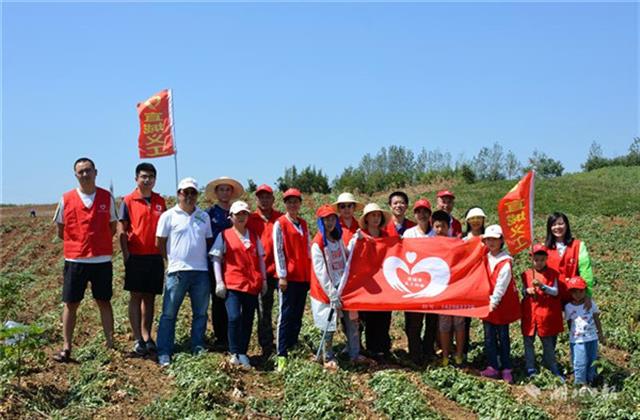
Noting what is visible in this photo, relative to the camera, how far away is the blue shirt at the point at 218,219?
7375 mm

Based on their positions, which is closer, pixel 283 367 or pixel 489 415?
pixel 489 415

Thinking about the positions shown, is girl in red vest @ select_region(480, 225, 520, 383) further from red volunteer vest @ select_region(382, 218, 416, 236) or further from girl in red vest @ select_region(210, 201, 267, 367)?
girl in red vest @ select_region(210, 201, 267, 367)

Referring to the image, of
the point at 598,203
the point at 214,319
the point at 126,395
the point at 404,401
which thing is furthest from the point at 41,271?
the point at 598,203

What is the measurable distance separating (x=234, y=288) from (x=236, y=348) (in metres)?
0.69

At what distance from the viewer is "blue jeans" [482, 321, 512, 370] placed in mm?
6777

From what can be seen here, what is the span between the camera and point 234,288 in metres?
6.88

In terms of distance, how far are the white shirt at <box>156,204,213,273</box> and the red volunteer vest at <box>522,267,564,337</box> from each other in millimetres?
3728

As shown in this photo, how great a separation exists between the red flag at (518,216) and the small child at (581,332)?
67cm

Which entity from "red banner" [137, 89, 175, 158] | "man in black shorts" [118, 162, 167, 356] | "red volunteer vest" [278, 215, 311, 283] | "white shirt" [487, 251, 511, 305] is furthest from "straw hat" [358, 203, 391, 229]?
"red banner" [137, 89, 175, 158]

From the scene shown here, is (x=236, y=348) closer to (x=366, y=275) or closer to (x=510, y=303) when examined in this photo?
(x=366, y=275)

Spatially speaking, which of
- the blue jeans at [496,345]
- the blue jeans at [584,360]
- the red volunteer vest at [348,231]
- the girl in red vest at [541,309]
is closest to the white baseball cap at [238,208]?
the red volunteer vest at [348,231]

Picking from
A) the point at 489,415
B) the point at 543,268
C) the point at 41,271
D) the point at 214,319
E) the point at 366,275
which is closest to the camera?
the point at 489,415

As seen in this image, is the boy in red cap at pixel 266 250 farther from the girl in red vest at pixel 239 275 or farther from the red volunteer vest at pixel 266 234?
the girl in red vest at pixel 239 275

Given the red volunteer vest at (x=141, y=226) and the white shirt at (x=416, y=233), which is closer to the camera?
the red volunteer vest at (x=141, y=226)
